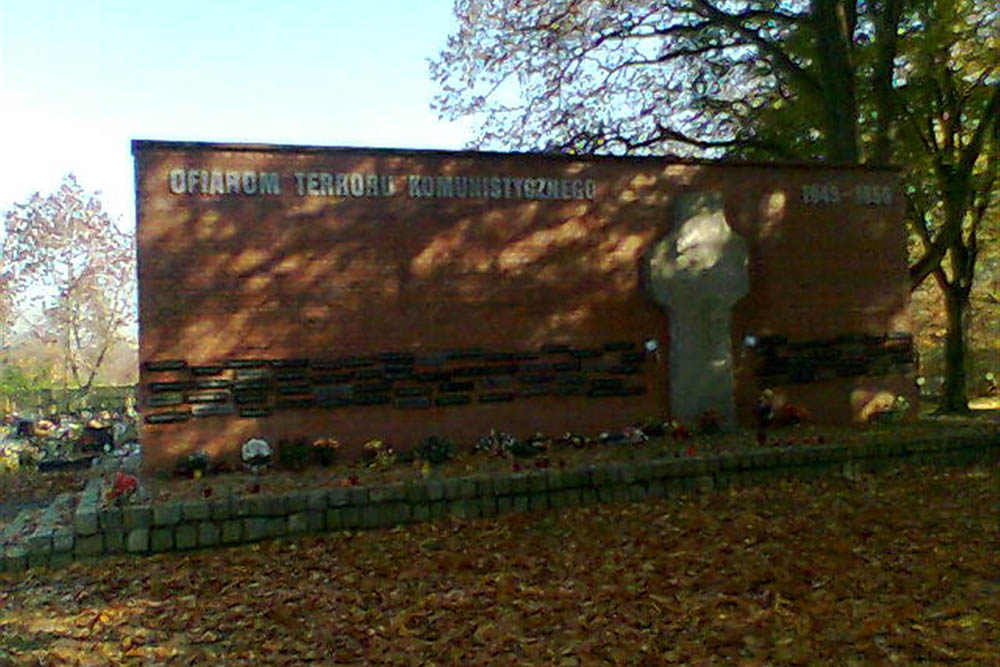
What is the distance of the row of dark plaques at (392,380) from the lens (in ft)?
33.6

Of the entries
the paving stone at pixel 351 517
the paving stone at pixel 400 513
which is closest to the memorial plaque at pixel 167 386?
the paving stone at pixel 351 517

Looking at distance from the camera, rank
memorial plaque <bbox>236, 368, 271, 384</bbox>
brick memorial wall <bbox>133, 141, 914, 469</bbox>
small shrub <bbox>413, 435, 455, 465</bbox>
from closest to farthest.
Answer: brick memorial wall <bbox>133, 141, 914, 469</bbox> → memorial plaque <bbox>236, 368, 271, 384</bbox> → small shrub <bbox>413, 435, 455, 465</bbox>

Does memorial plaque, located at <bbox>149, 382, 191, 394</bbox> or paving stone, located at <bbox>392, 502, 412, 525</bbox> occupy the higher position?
memorial plaque, located at <bbox>149, 382, 191, 394</bbox>

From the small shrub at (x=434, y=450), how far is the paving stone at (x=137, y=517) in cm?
353

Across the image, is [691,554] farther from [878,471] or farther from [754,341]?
[754,341]

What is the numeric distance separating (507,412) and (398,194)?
3.14 meters

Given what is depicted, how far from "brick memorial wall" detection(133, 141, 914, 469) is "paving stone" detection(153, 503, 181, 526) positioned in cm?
226

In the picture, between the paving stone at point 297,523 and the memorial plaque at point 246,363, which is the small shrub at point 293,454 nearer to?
the memorial plaque at point 246,363

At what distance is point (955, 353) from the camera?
20031mm

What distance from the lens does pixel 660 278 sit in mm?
12062

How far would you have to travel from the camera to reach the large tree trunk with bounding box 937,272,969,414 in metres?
19.7

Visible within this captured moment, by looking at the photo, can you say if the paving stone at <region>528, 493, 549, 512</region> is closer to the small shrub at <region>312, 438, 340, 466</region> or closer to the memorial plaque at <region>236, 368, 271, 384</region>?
the small shrub at <region>312, 438, 340, 466</region>

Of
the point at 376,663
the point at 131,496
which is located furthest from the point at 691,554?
the point at 131,496

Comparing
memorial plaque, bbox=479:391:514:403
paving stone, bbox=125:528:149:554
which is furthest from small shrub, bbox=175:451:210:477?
memorial plaque, bbox=479:391:514:403
